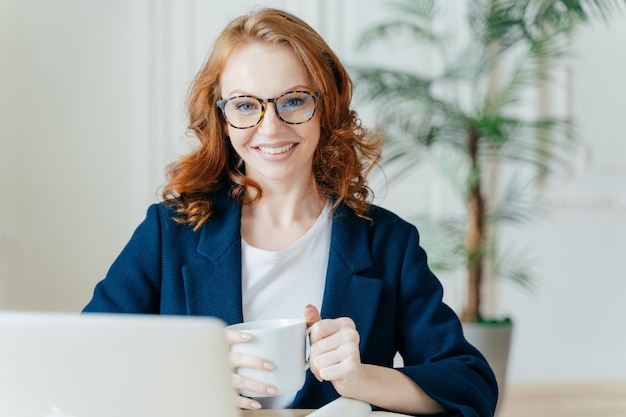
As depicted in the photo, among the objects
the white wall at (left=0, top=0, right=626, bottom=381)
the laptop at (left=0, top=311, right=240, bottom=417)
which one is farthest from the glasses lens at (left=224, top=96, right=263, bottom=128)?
the white wall at (left=0, top=0, right=626, bottom=381)

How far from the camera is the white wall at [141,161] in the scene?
Result: 377cm

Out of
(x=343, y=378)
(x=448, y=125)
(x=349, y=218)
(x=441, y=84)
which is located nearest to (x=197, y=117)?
(x=349, y=218)

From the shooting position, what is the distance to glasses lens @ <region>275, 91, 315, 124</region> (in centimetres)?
145

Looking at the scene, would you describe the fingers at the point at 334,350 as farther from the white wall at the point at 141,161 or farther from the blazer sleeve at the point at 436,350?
the white wall at the point at 141,161

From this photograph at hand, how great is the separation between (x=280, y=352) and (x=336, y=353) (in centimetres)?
13

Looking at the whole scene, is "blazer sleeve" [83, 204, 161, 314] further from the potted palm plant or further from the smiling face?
the potted palm plant

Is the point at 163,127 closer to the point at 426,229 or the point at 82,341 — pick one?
the point at 426,229

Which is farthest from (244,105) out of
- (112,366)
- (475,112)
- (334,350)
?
(475,112)

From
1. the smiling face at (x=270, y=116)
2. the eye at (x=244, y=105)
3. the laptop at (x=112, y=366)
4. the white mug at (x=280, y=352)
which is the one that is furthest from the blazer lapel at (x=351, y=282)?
the laptop at (x=112, y=366)

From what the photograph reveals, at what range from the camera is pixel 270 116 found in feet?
4.73

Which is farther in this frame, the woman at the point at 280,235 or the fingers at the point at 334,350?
the woman at the point at 280,235

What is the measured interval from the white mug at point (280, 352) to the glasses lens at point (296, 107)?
48 centimetres

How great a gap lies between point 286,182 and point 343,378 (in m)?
0.51

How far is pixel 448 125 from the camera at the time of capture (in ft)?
11.4
